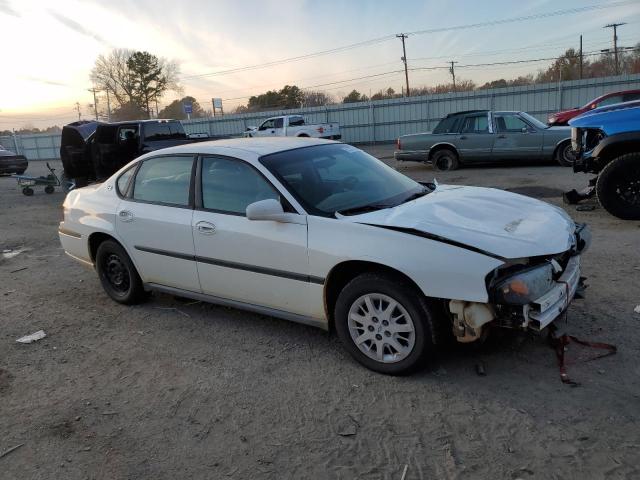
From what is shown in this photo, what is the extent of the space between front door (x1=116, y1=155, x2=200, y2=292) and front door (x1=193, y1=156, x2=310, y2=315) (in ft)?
0.52

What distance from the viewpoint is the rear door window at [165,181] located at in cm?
435

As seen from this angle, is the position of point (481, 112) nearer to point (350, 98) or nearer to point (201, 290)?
point (201, 290)

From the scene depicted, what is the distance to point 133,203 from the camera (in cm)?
471

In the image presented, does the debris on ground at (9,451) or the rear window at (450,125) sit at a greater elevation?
the rear window at (450,125)

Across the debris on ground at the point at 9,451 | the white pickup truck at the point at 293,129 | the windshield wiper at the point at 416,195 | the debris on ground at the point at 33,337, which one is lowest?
the debris on ground at the point at 9,451

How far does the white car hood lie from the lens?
10.1 ft

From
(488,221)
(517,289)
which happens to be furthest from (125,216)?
(517,289)

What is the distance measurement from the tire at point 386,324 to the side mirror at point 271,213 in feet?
1.98

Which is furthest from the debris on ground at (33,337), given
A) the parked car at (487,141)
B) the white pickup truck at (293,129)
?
the white pickup truck at (293,129)

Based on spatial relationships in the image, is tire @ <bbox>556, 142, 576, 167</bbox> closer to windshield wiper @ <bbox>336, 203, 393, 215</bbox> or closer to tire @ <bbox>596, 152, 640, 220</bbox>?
tire @ <bbox>596, 152, 640, 220</bbox>

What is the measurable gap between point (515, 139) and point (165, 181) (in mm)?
10878

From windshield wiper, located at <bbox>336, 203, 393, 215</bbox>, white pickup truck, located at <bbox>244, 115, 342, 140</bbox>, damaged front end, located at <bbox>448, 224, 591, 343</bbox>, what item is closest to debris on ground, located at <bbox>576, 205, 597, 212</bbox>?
damaged front end, located at <bbox>448, 224, 591, 343</bbox>

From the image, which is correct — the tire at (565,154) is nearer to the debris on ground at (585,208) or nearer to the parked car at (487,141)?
the parked car at (487,141)

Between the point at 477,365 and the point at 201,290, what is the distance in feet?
7.42
